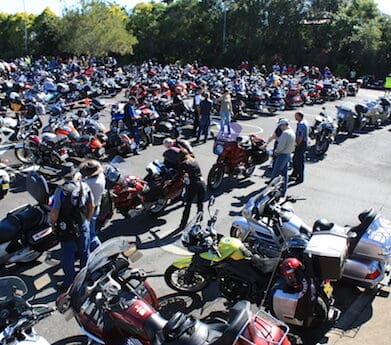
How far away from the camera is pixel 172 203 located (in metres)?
8.95

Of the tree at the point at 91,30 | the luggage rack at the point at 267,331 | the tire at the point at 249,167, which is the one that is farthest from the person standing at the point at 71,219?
the tree at the point at 91,30

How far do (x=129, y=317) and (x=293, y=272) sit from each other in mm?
1964

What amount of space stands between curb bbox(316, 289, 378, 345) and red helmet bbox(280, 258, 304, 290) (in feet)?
2.24

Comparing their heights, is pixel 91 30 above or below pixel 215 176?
above

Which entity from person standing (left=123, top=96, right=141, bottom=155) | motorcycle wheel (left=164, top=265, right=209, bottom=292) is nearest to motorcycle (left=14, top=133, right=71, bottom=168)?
person standing (left=123, top=96, right=141, bottom=155)

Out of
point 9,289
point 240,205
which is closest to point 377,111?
point 240,205

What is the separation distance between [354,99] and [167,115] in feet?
49.6

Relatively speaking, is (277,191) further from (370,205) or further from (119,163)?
(370,205)

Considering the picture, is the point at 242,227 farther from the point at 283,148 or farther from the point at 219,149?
the point at 219,149

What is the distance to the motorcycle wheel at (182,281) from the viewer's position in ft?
18.7

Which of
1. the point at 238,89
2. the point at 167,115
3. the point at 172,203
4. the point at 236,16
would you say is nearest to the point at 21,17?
the point at 236,16

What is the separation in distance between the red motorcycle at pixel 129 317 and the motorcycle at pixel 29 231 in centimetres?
231

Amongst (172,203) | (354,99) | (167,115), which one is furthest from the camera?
(354,99)

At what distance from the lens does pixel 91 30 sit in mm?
39719
